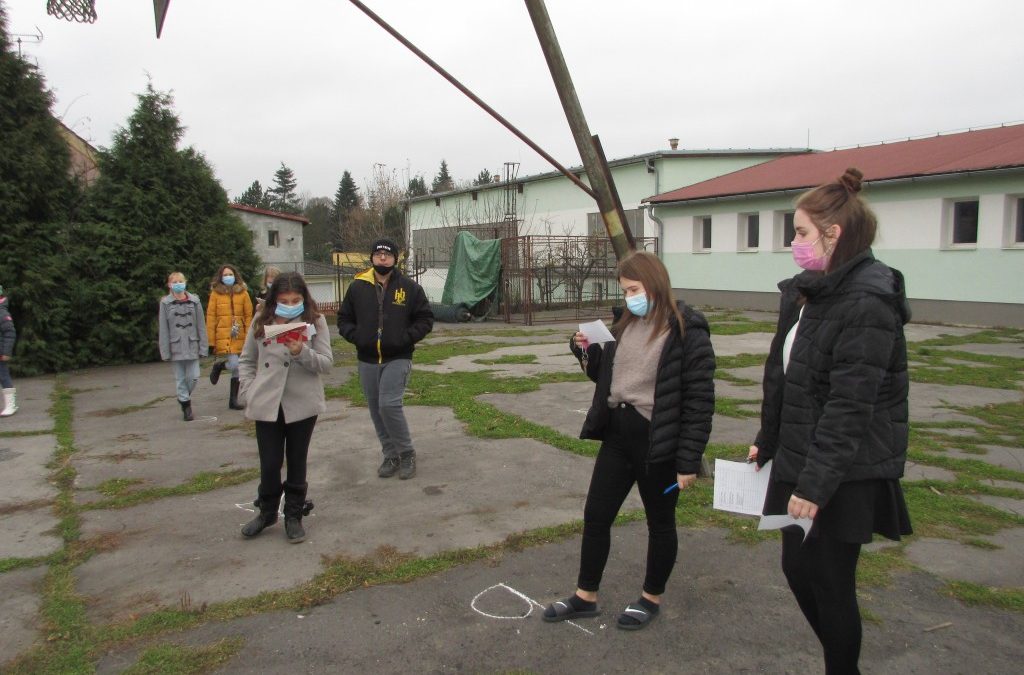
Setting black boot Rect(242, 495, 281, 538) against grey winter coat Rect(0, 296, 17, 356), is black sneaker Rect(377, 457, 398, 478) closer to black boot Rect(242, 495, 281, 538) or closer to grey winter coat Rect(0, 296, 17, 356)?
black boot Rect(242, 495, 281, 538)

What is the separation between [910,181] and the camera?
1747 centimetres

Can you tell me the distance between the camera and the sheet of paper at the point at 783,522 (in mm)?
2445

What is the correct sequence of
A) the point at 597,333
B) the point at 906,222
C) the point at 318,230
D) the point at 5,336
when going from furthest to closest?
the point at 318,230 < the point at 906,222 < the point at 5,336 < the point at 597,333

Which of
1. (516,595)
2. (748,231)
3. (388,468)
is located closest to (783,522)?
(516,595)

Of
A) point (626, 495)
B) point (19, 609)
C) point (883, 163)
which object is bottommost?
point (19, 609)

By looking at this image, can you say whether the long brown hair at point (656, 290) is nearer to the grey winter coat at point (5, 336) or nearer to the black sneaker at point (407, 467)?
the black sneaker at point (407, 467)

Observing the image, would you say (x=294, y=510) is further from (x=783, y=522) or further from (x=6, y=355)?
(x=6, y=355)

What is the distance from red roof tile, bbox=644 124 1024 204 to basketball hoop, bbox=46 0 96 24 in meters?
13.8

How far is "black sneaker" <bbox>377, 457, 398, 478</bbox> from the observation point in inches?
232

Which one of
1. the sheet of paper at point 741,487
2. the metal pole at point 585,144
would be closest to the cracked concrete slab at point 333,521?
the metal pole at point 585,144

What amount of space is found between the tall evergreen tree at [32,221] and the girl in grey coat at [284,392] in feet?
31.0

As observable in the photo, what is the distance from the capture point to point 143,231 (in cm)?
1332

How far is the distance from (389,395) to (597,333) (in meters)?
2.67

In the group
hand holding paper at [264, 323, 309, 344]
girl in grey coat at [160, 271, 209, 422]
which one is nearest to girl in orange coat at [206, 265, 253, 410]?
girl in grey coat at [160, 271, 209, 422]
